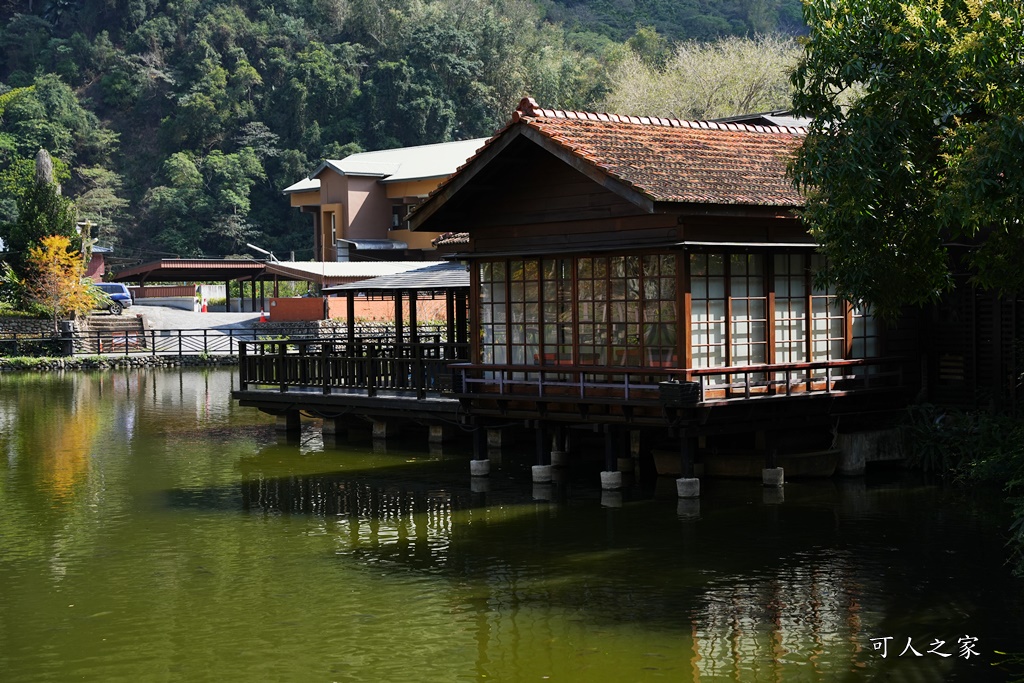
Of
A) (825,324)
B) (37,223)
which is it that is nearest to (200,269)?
(37,223)

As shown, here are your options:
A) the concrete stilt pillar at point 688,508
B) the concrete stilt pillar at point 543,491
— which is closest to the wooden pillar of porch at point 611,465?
the concrete stilt pillar at point 543,491

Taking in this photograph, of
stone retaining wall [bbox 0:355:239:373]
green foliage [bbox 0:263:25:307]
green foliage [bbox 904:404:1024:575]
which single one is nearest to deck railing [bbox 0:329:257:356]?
stone retaining wall [bbox 0:355:239:373]

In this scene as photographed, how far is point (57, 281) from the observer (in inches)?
2176

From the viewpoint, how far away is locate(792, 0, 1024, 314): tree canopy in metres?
13.9

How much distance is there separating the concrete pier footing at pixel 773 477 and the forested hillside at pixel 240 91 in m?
61.5

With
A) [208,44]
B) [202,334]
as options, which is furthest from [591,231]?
[208,44]

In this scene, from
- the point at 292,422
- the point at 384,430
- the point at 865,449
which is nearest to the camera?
the point at 865,449

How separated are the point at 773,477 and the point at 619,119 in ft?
20.0

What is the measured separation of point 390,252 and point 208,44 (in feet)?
128

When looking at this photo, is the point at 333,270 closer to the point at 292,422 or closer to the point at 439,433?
the point at 292,422

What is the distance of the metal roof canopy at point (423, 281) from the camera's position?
25469 millimetres

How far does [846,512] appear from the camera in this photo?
18.3m

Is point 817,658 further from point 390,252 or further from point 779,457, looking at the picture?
point 390,252

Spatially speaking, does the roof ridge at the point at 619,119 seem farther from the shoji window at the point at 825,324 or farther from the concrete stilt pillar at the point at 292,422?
the concrete stilt pillar at the point at 292,422
